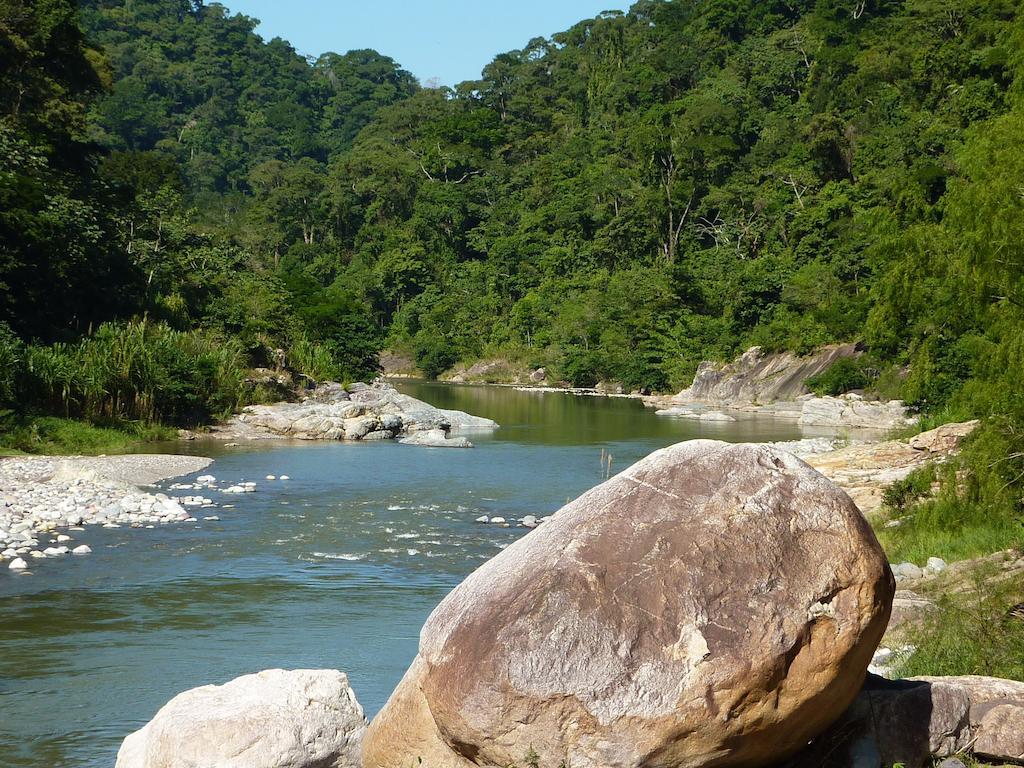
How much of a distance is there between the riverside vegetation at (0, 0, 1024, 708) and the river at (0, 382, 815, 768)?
282 inches

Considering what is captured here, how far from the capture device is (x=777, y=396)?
183 feet

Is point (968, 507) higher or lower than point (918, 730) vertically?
higher

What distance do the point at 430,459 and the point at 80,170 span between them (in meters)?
21.4

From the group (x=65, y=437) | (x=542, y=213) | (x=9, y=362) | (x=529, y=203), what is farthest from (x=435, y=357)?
(x=9, y=362)

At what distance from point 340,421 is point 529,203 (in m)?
59.2

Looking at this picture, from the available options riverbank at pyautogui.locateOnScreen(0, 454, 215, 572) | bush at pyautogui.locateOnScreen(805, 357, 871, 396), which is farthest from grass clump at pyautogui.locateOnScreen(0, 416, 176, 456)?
bush at pyautogui.locateOnScreen(805, 357, 871, 396)

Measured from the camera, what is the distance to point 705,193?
269ft

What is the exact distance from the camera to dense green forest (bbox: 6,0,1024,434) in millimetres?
28766

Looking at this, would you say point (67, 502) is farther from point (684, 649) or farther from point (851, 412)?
point (851, 412)

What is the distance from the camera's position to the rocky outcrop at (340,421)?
38812 mm

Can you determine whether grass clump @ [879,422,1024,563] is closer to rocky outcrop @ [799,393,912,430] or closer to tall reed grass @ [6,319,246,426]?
tall reed grass @ [6,319,246,426]

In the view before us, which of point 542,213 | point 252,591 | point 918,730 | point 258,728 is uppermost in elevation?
point 542,213

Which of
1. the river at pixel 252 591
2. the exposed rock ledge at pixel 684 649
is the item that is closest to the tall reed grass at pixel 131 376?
the river at pixel 252 591

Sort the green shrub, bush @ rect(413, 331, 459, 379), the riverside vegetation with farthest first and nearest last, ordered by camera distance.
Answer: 1. bush @ rect(413, 331, 459, 379)
2. the green shrub
3. the riverside vegetation
